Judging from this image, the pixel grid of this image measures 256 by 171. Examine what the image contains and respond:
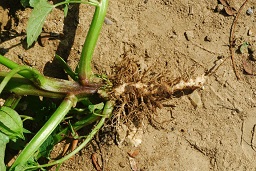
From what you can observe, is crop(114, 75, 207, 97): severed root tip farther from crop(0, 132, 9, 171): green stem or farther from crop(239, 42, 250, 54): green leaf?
crop(0, 132, 9, 171): green stem

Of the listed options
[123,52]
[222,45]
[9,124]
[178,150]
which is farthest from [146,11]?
[9,124]

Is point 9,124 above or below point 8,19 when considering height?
below

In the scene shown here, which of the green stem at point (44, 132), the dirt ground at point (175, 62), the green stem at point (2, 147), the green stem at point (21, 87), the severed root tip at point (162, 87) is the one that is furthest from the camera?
the dirt ground at point (175, 62)

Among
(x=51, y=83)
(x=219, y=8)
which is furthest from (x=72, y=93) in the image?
(x=219, y=8)

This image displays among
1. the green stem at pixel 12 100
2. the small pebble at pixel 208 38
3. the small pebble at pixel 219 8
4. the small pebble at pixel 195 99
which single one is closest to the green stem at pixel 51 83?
the green stem at pixel 12 100

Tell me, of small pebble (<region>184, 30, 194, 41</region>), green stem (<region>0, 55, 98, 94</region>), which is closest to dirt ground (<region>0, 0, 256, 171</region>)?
small pebble (<region>184, 30, 194, 41</region>)

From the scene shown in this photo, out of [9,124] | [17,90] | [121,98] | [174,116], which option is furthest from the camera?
[174,116]

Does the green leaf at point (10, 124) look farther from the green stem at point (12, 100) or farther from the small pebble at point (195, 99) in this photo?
the small pebble at point (195, 99)

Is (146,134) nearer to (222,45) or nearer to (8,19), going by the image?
(222,45)

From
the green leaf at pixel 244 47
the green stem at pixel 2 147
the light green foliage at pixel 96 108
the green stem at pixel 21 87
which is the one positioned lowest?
the light green foliage at pixel 96 108
